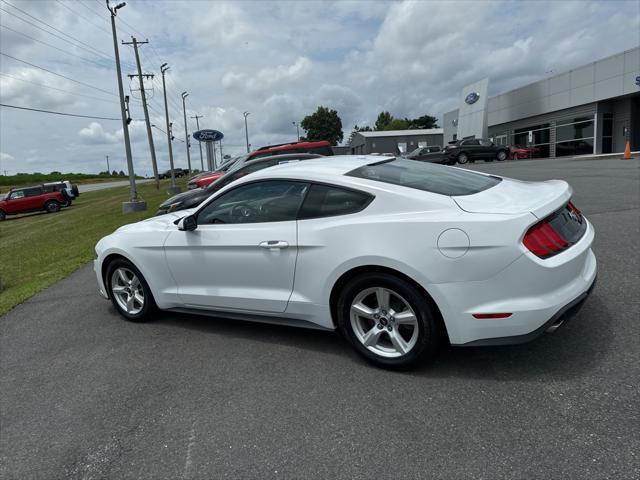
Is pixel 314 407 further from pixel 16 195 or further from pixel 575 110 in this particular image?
pixel 575 110

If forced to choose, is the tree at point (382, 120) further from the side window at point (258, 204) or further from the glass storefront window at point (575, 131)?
the side window at point (258, 204)

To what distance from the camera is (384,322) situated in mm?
3350

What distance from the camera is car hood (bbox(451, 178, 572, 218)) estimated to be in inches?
122

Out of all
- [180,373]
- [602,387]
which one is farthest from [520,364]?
[180,373]

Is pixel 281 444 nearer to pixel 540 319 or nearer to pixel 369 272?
pixel 369 272

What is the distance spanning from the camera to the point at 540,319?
9.53 ft

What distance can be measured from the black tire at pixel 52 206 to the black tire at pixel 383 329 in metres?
30.2

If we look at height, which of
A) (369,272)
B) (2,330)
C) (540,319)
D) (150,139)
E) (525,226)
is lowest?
(2,330)

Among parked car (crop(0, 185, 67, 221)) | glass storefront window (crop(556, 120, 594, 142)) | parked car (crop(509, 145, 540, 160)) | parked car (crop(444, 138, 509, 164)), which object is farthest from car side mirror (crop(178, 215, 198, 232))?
glass storefront window (crop(556, 120, 594, 142))

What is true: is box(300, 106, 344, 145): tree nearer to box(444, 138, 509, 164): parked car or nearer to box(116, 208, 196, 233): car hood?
box(444, 138, 509, 164): parked car

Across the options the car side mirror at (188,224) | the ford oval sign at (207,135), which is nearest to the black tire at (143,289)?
the car side mirror at (188,224)

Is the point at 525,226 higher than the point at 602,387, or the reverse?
the point at 525,226

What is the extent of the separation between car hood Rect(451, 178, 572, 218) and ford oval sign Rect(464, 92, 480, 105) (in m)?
45.7

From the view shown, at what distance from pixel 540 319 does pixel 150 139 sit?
35227 mm
